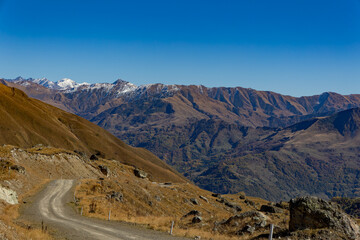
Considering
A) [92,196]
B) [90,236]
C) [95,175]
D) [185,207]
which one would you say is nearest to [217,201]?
[185,207]

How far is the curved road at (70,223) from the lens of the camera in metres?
24.4

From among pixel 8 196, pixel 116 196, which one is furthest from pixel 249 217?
pixel 116 196

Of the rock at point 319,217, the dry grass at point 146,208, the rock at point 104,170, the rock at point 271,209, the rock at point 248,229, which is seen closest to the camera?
the rock at point 319,217

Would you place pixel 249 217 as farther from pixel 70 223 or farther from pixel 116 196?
pixel 116 196

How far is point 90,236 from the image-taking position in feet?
78.4

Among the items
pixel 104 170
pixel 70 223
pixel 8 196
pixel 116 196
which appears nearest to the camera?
pixel 70 223

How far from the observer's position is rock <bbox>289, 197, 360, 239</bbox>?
2266cm

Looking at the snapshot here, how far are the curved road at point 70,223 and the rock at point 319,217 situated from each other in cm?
998

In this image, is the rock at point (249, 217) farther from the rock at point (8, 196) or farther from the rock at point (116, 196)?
the rock at point (116, 196)

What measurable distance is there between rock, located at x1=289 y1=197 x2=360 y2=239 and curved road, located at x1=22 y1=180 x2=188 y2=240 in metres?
9.98

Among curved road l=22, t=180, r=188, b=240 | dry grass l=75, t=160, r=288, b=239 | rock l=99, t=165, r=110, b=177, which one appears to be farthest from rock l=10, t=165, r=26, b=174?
rock l=99, t=165, r=110, b=177

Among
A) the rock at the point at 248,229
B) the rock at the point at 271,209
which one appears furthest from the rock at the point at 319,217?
the rock at the point at 271,209

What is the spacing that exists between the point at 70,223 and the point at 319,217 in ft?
73.5

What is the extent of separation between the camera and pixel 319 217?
76.4 ft
